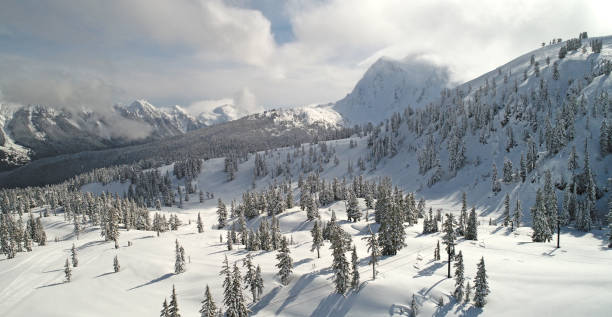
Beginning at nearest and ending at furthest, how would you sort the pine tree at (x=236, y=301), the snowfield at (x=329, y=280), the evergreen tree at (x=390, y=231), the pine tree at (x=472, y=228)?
the snowfield at (x=329, y=280) < the pine tree at (x=236, y=301) < the evergreen tree at (x=390, y=231) < the pine tree at (x=472, y=228)

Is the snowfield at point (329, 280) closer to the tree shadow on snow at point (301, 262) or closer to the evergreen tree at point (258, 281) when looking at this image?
the tree shadow on snow at point (301, 262)

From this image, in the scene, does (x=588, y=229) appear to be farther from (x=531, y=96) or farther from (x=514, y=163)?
(x=531, y=96)

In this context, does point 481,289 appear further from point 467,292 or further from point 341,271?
point 341,271

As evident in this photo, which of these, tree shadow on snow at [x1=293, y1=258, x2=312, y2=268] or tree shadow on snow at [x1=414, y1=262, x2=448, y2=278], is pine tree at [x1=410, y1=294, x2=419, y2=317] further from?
tree shadow on snow at [x1=293, y1=258, x2=312, y2=268]

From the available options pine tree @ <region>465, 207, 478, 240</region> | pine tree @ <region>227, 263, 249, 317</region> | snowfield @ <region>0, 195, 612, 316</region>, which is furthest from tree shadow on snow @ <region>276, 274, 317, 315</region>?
pine tree @ <region>465, 207, 478, 240</region>

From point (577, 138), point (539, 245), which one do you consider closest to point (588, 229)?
point (539, 245)

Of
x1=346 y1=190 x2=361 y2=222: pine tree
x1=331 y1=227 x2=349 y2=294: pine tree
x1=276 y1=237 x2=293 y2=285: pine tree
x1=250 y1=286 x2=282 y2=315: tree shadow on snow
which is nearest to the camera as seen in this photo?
x1=331 y1=227 x2=349 y2=294: pine tree

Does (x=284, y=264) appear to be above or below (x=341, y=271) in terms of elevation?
below

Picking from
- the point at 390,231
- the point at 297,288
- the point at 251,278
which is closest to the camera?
the point at 251,278

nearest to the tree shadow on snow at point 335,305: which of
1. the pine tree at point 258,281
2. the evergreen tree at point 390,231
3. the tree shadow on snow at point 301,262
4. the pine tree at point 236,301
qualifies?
the pine tree at point 236,301

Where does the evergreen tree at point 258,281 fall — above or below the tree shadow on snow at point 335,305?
above

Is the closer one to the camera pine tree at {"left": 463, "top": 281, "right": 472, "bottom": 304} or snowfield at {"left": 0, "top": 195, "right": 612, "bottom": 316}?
snowfield at {"left": 0, "top": 195, "right": 612, "bottom": 316}

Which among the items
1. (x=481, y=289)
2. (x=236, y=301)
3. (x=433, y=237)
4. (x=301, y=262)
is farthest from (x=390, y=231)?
(x=236, y=301)

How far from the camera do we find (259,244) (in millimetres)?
97125
